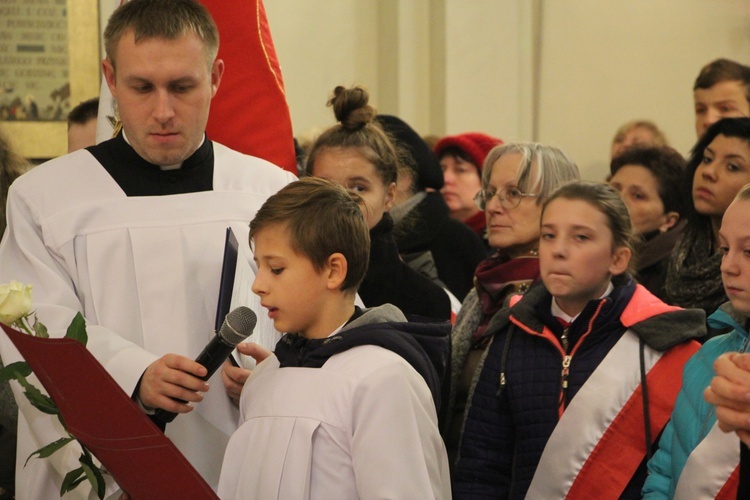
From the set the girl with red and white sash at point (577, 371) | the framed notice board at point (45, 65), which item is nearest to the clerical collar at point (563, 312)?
the girl with red and white sash at point (577, 371)

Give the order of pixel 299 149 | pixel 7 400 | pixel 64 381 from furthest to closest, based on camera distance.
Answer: pixel 299 149
pixel 7 400
pixel 64 381

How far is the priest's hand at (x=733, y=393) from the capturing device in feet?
7.20

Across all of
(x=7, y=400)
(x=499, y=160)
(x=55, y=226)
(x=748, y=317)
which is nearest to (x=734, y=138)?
(x=499, y=160)

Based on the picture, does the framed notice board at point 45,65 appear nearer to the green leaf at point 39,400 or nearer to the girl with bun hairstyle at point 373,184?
the girl with bun hairstyle at point 373,184

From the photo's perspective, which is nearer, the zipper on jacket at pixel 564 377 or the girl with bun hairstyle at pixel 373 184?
the zipper on jacket at pixel 564 377

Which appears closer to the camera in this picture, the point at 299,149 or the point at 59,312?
the point at 59,312

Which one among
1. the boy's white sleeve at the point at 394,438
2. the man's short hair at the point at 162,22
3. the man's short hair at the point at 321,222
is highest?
the man's short hair at the point at 162,22

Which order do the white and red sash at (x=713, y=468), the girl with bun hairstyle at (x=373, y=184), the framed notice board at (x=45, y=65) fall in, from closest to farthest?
the white and red sash at (x=713, y=468) < the girl with bun hairstyle at (x=373, y=184) < the framed notice board at (x=45, y=65)

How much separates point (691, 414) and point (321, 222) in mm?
1050

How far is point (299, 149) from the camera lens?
5398mm

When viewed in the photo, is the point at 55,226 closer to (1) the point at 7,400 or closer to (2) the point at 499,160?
(1) the point at 7,400

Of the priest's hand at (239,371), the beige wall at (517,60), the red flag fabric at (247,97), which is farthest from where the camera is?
the beige wall at (517,60)

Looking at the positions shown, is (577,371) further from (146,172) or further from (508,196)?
(146,172)

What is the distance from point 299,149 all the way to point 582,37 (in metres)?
3.25
